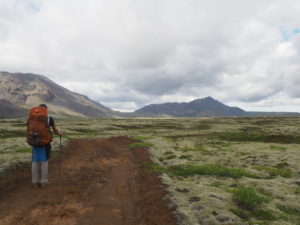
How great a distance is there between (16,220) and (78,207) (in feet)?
8.88

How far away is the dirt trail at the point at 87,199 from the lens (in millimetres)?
10688

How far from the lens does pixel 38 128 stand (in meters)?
15.2

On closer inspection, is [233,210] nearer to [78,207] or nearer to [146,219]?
[146,219]

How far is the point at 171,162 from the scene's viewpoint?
25.4 meters

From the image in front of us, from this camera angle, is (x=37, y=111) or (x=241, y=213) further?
(x=37, y=111)

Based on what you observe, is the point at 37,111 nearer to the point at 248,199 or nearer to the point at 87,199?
the point at 87,199

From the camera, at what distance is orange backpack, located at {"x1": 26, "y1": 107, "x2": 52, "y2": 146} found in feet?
49.4

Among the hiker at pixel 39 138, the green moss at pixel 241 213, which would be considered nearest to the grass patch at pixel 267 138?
the green moss at pixel 241 213

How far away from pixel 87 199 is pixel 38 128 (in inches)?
219

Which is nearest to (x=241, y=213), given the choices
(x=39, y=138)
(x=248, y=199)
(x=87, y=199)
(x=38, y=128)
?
(x=248, y=199)

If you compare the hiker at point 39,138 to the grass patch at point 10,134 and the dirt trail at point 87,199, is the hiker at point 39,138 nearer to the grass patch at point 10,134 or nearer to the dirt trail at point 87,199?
the dirt trail at point 87,199

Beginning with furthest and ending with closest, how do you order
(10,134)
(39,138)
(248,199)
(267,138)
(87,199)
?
1. (10,134)
2. (267,138)
3. (39,138)
4. (87,199)
5. (248,199)

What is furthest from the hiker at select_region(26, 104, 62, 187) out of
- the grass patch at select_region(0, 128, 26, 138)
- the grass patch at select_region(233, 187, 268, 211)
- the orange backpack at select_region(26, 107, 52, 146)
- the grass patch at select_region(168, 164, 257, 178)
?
the grass patch at select_region(0, 128, 26, 138)

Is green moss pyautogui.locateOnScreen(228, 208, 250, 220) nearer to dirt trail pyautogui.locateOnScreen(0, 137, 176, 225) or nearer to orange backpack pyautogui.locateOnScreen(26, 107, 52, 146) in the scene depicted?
dirt trail pyautogui.locateOnScreen(0, 137, 176, 225)
